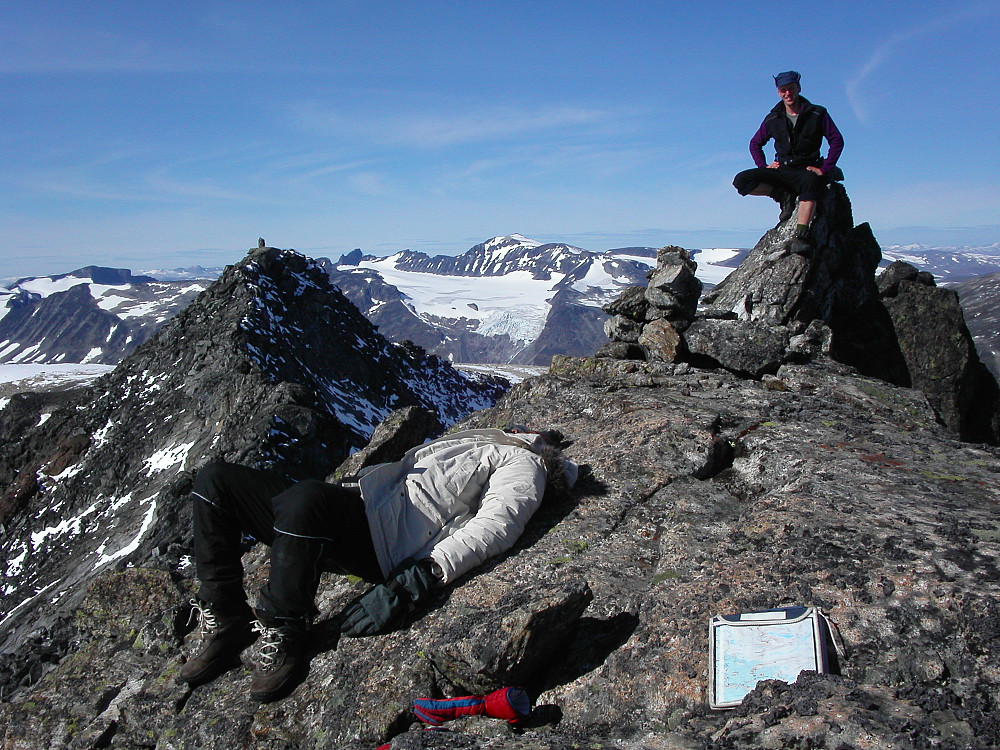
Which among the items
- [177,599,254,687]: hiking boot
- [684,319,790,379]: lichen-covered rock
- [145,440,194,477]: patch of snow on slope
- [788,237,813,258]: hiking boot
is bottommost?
[145,440,194,477]: patch of snow on slope

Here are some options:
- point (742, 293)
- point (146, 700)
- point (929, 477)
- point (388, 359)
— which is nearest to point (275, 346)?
point (388, 359)

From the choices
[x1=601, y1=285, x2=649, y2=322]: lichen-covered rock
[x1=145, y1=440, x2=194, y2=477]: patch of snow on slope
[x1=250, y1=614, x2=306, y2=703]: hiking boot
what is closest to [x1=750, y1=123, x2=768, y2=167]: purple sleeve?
[x1=601, y1=285, x2=649, y2=322]: lichen-covered rock

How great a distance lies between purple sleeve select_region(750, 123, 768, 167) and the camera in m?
17.0

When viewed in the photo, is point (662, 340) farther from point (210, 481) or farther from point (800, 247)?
point (210, 481)

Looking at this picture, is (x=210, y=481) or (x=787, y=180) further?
(x=787, y=180)

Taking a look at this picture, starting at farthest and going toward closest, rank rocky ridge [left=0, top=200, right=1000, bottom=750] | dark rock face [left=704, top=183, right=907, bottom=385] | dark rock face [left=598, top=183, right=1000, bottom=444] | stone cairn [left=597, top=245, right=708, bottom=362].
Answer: dark rock face [left=704, top=183, right=907, bottom=385]
stone cairn [left=597, top=245, right=708, bottom=362]
dark rock face [left=598, top=183, right=1000, bottom=444]
rocky ridge [left=0, top=200, right=1000, bottom=750]

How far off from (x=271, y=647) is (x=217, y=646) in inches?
40.6

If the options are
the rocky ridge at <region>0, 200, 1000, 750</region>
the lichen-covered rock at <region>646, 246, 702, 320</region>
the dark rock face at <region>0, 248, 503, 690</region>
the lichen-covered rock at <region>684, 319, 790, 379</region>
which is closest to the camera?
the rocky ridge at <region>0, 200, 1000, 750</region>

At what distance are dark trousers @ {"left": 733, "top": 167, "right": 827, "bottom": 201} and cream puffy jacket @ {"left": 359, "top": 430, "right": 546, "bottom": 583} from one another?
12.8 metres

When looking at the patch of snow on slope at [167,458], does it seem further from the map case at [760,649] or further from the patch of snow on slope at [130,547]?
the map case at [760,649]

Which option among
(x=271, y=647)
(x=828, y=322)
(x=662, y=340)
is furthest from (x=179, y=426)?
(x=271, y=647)

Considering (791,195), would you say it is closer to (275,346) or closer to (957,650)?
(957,650)

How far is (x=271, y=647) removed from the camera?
6652mm

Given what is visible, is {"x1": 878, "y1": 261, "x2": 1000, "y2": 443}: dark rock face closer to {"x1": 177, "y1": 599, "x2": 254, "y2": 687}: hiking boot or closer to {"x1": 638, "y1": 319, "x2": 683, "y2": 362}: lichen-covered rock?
{"x1": 638, "y1": 319, "x2": 683, "y2": 362}: lichen-covered rock
